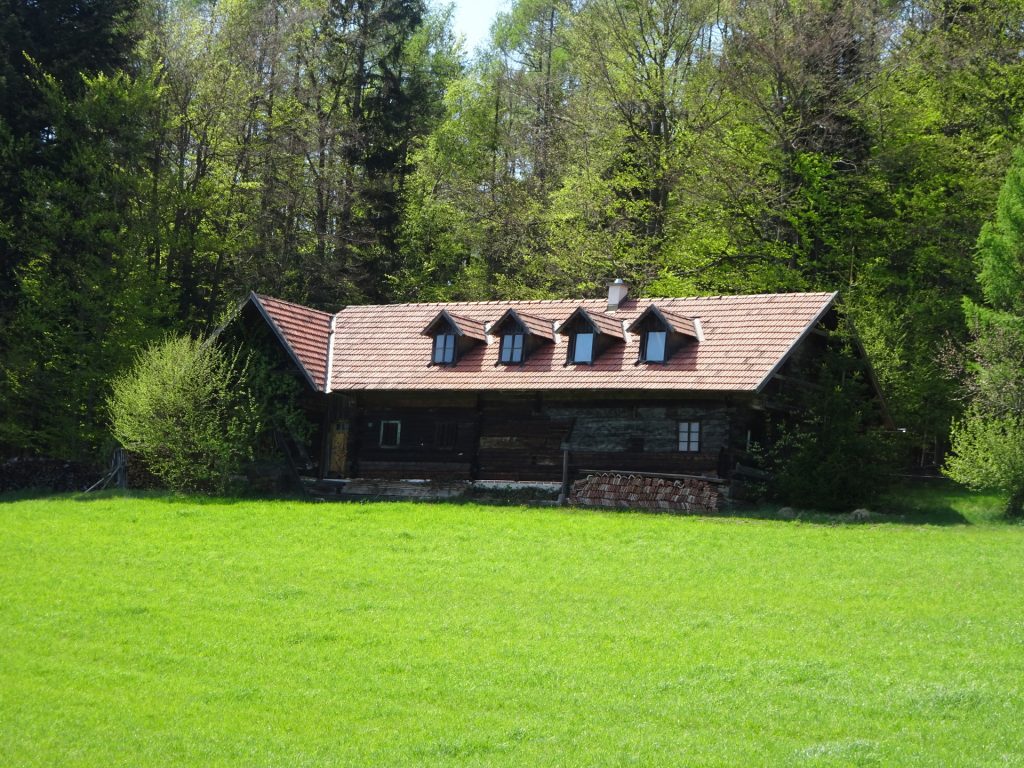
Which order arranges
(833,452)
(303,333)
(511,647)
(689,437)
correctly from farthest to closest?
(303,333) < (689,437) < (833,452) < (511,647)

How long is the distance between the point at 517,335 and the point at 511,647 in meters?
20.9

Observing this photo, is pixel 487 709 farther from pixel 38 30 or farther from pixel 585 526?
pixel 38 30

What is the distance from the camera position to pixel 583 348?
1425 inches

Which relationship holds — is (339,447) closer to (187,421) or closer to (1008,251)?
(187,421)

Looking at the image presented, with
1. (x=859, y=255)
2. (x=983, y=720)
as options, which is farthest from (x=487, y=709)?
(x=859, y=255)

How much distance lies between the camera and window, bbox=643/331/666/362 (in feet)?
115

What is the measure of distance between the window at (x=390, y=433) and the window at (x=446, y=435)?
1.29 m

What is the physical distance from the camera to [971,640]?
17.4m

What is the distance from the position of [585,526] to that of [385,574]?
284 inches

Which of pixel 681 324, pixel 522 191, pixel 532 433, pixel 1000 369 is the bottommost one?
pixel 532 433

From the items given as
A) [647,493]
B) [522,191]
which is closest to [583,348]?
[647,493]

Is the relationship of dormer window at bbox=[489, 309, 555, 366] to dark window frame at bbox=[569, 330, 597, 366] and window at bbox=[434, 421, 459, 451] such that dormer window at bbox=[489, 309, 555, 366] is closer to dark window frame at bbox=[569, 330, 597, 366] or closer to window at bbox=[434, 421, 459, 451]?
dark window frame at bbox=[569, 330, 597, 366]

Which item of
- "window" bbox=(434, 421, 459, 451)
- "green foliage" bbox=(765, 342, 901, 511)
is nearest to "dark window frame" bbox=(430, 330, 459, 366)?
"window" bbox=(434, 421, 459, 451)

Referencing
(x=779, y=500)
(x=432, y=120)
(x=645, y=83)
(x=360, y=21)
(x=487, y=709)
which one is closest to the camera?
(x=487, y=709)
